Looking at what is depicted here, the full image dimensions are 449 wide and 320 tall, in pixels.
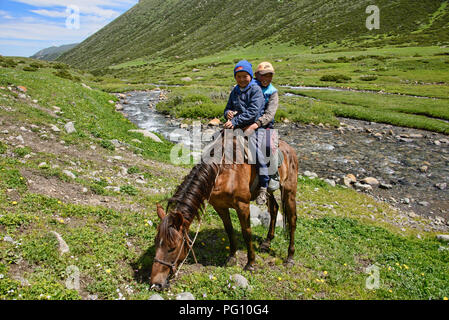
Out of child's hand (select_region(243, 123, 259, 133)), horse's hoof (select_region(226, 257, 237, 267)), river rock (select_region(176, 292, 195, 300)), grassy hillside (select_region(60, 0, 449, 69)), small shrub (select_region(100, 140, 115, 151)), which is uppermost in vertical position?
grassy hillside (select_region(60, 0, 449, 69))

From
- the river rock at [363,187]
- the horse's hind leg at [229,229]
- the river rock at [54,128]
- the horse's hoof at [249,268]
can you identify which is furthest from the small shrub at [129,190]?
the river rock at [363,187]

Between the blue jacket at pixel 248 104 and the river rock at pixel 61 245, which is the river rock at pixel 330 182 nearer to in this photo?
the blue jacket at pixel 248 104

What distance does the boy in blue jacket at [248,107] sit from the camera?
648cm

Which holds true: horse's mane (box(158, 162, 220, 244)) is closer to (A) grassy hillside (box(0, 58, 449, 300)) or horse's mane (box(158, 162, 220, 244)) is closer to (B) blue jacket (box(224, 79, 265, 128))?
(A) grassy hillside (box(0, 58, 449, 300))

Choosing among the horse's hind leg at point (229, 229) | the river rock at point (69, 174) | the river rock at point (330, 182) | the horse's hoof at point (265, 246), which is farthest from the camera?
the river rock at point (330, 182)

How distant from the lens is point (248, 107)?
21.7 feet

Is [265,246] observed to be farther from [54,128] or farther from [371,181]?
[54,128]

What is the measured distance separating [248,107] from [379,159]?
51.6 ft

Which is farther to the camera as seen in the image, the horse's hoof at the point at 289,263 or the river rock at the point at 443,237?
the river rock at the point at 443,237

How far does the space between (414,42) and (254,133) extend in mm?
98349

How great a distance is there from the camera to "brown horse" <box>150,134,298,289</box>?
4926 millimetres

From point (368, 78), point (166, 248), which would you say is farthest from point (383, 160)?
point (368, 78)

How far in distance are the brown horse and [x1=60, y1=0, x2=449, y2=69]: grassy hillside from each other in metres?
95.0

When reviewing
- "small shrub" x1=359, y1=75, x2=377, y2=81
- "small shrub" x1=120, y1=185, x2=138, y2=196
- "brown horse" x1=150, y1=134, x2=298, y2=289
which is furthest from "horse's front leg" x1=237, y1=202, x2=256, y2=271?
"small shrub" x1=359, y1=75, x2=377, y2=81
